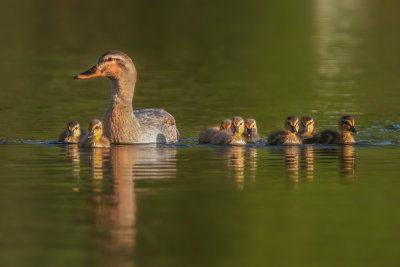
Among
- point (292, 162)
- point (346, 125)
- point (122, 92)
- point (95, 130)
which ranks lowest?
point (292, 162)

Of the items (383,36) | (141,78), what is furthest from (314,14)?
(141,78)

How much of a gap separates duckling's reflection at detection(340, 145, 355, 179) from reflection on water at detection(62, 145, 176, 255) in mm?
2510

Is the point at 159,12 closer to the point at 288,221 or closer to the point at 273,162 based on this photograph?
the point at 273,162

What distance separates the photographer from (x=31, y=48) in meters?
45.9

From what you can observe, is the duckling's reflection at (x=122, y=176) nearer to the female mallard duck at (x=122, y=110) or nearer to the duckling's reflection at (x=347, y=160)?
the female mallard duck at (x=122, y=110)

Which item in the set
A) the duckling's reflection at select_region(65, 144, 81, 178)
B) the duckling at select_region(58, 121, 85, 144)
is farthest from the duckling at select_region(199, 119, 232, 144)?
the duckling's reflection at select_region(65, 144, 81, 178)

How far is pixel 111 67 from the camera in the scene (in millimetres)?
19453

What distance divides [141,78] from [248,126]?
542 inches

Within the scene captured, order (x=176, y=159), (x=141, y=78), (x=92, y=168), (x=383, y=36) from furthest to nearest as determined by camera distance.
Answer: (x=383, y=36) < (x=141, y=78) < (x=176, y=159) < (x=92, y=168)

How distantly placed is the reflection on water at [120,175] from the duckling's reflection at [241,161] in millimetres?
894

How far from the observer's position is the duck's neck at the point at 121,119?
19266 millimetres

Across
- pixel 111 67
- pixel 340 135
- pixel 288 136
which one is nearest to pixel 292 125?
pixel 288 136

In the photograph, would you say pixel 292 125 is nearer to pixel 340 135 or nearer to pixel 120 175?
pixel 340 135

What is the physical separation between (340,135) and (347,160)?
2229mm
